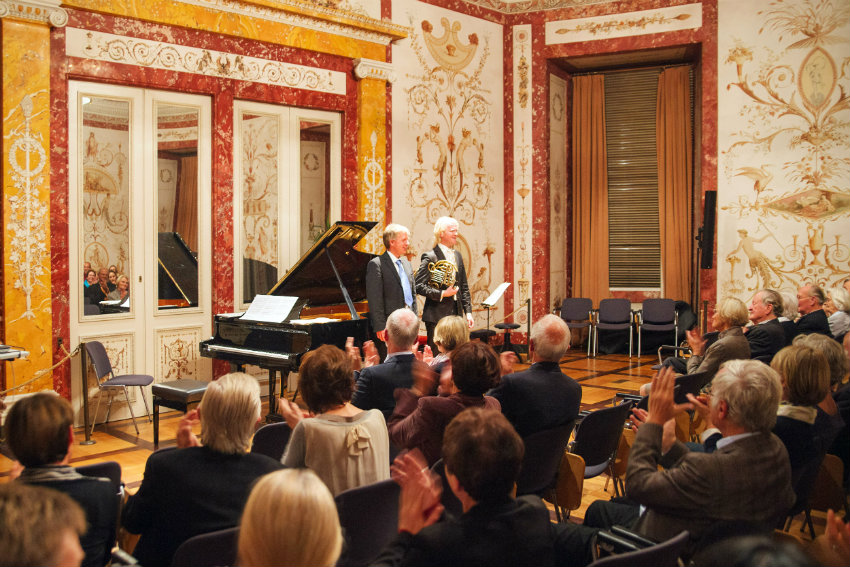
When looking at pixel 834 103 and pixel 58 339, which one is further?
pixel 834 103

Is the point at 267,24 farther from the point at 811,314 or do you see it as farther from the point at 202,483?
the point at 202,483

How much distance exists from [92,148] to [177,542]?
4608 mm

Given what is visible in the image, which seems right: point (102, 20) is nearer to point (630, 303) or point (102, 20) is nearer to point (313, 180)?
point (313, 180)

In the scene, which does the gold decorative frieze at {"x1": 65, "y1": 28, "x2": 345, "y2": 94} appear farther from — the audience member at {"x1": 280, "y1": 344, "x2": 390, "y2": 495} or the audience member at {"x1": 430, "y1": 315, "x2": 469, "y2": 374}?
the audience member at {"x1": 280, "y1": 344, "x2": 390, "y2": 495}

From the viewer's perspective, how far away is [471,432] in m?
1.82

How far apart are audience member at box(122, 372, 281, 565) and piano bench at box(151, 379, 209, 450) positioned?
299 cm

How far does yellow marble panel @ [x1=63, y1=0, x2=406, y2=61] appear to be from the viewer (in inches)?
Answer: 239

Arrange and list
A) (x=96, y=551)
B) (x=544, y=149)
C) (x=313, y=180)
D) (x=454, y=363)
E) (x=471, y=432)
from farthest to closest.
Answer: (x=544, y=149) < (x=313, y=180) < (x=454, y=363) < (x=96, y=551) < (x=471, y=432)

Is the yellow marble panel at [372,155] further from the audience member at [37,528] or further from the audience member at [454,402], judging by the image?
the audience member at [37,528]

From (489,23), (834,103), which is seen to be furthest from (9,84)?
(834,103)

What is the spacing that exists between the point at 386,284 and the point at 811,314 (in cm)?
311

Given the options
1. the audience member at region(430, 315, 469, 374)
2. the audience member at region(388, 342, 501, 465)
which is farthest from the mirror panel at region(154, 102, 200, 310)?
the audience member at region(388, 342, 501, 465)

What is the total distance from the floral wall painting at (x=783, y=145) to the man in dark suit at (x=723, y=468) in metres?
6.71

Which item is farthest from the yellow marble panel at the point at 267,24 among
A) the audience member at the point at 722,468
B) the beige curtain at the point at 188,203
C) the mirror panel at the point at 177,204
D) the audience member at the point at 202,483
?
the audience member at the point at 722,468
